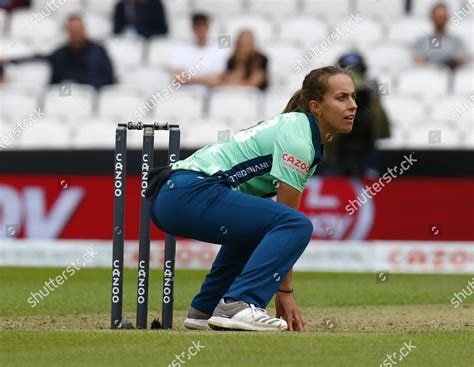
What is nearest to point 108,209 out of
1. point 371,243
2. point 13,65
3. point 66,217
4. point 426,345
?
point 66,217

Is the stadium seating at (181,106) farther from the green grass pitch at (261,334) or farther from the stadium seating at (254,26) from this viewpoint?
the green grass pitch at (261,334)

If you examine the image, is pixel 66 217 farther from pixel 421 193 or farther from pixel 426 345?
pixel 426 345

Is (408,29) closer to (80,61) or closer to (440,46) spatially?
(440,46)

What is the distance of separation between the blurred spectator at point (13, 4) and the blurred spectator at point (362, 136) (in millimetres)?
6936

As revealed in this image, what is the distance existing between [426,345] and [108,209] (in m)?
8.24

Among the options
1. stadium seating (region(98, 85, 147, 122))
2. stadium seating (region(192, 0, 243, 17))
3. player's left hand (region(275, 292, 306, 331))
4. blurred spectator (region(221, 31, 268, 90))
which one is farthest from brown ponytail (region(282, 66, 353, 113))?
stadium seating (region(192, 0, 243, 17))

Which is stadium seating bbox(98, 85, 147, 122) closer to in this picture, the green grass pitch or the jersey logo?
the green grass pitch

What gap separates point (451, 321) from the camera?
9.16 metres

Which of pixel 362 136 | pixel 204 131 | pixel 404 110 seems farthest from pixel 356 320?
pixel 404 110

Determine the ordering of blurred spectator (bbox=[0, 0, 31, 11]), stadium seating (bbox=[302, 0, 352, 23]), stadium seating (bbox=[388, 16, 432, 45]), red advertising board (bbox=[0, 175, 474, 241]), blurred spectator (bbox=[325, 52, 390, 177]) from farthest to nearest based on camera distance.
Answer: blurred spectator (bbox=[0, 0, 31, 11]), stadium seating (bbox=[302, 0, 352, 23]), stadium seating (bbox=[388, 16, 432, 45]), blurred spectator (bbox=[325, 52, 390, 177]), red advertising board (bbox=[0, 175, 474, 241])

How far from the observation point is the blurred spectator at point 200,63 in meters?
17.3

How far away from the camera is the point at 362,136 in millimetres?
15281

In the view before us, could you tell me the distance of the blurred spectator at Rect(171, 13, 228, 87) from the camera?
17.3m

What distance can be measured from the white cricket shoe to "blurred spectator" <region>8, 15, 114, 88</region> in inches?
399
